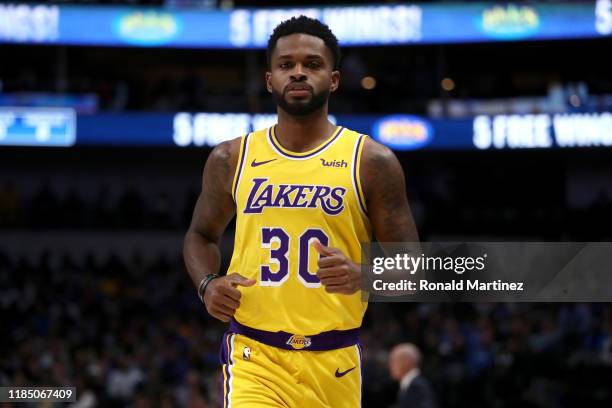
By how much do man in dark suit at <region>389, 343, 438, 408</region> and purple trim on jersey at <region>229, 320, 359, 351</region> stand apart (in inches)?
157

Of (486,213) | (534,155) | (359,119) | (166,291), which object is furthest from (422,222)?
(166,291)

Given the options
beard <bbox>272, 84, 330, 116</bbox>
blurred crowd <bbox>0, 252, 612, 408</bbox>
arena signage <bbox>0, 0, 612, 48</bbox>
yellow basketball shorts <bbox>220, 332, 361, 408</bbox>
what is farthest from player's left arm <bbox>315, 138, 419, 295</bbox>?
arena signage <bbox>0, 0, 612, 48</bbox>

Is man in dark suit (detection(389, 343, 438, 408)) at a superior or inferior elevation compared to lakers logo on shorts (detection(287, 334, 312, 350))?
inferior

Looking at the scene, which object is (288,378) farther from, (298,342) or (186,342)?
(186,342)

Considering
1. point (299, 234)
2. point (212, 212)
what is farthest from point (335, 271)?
point (212, 212)

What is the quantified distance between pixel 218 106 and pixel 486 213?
563cm

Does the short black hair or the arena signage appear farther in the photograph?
the arena signage

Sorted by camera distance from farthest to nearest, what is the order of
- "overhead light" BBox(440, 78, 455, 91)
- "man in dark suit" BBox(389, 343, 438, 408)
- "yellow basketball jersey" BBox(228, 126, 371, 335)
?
"overhead light" BBox(440, 78, 455, 91) < "man in dark suit" BBox(389, 343, 438, 408) < "yellow basketball jersey" BBox(228, 126, 371, 335)

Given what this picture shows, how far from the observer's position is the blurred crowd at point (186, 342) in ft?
36.4

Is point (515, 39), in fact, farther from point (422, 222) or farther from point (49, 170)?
point (49, 170)

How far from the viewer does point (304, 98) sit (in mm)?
4051

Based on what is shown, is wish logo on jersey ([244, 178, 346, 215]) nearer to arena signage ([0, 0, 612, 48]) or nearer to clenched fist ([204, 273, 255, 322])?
clenched fist ([204, 273, 255, 322])

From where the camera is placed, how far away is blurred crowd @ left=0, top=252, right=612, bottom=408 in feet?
36.4

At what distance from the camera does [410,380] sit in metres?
7.98
